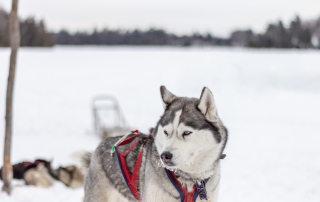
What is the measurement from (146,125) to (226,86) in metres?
6.19

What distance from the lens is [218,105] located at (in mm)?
12602

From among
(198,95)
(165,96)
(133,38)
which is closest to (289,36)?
(198,95)

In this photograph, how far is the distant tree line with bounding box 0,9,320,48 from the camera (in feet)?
93.5

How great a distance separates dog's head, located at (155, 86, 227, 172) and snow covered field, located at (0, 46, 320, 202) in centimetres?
148

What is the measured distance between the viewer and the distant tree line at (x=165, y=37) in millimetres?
28500

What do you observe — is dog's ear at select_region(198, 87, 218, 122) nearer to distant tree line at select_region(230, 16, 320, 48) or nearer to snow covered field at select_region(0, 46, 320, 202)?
snow covered field at select_region(0, 46, 320, 202)

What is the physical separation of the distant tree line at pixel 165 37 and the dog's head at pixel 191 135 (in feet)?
91.9

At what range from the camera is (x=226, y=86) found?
1488 cm

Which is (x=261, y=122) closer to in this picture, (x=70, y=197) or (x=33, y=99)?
(x=70, y=197)

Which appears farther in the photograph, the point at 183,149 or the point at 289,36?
the point at 289,36

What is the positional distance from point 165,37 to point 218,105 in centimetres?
3586

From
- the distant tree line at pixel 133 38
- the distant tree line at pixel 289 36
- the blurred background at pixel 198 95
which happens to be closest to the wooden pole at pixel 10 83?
the blurred background at pixel 198 95

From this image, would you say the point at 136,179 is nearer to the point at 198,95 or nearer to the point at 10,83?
the point at 10,83

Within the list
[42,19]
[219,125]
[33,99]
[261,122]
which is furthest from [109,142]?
[42,19]
